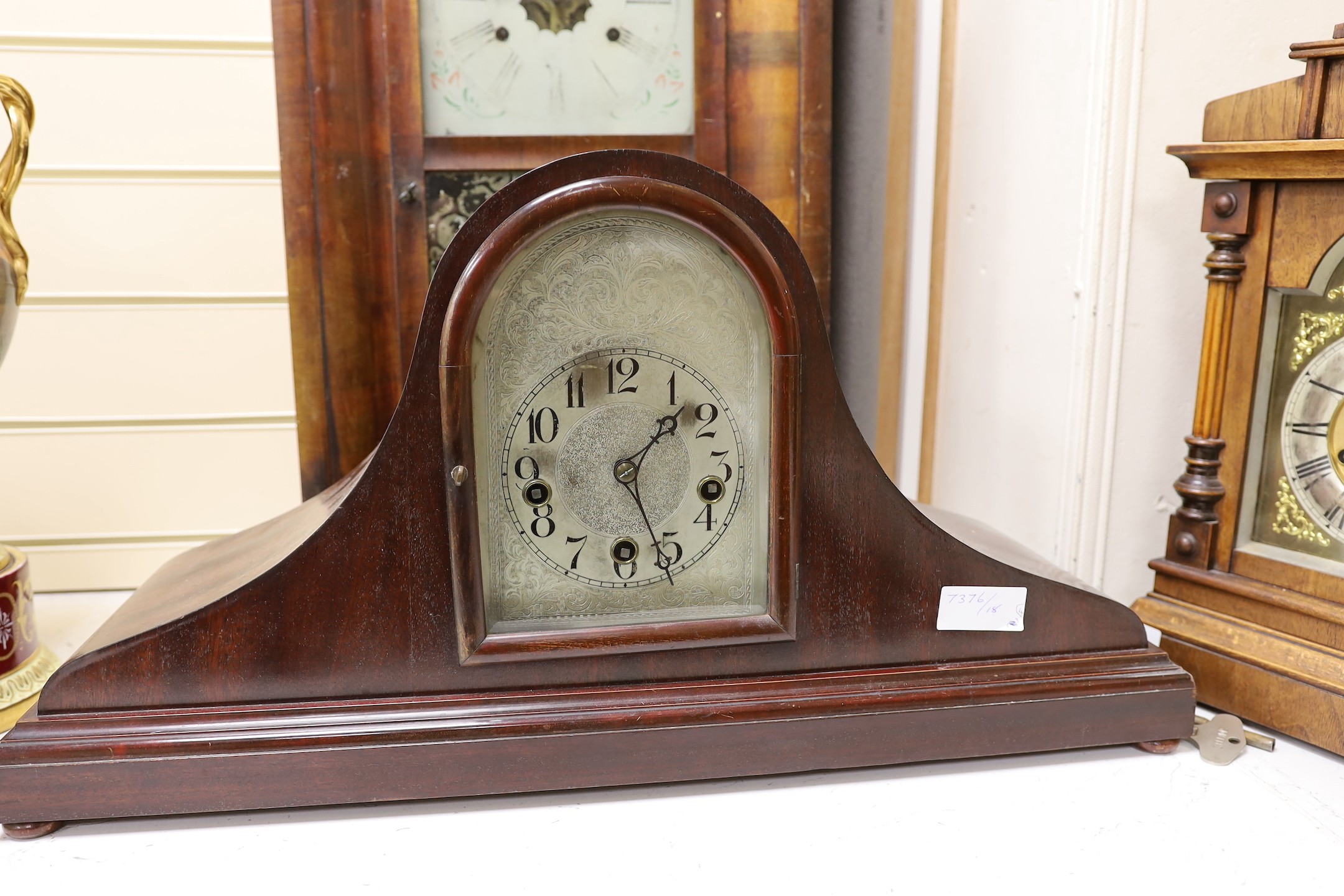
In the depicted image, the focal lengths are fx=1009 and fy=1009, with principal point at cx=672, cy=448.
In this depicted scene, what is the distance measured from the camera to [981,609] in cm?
94

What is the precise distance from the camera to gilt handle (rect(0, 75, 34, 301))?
104cm

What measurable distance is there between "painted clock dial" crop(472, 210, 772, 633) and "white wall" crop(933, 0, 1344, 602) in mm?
542

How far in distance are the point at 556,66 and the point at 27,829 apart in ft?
3.68

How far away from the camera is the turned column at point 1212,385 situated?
1.01 m

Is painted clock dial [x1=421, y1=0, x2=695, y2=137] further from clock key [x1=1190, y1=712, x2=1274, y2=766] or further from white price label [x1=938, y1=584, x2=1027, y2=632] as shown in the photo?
clock key [x1=1190, y1=712, x2=1274, y2=766]

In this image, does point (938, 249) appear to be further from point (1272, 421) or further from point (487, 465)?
point (487, 465)

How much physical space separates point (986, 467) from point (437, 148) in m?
0.92

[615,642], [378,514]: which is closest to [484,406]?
[378,514]

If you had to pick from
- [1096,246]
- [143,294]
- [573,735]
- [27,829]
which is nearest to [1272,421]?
[1096,246]

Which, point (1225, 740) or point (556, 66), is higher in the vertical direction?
point (556, 66)

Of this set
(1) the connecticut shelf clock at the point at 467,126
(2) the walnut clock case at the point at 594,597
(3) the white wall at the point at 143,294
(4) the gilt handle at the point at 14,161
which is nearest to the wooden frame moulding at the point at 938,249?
(1) the connecticut shelf clock at the point at 467,126

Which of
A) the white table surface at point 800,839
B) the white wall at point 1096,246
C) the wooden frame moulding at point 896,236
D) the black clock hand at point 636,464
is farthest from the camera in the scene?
the wooden frame moulding at point 896,236

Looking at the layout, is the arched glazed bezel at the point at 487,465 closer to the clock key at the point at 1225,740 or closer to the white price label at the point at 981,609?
the white price label at the point at 981,609

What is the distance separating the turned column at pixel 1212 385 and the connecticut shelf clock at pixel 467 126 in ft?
1.90
